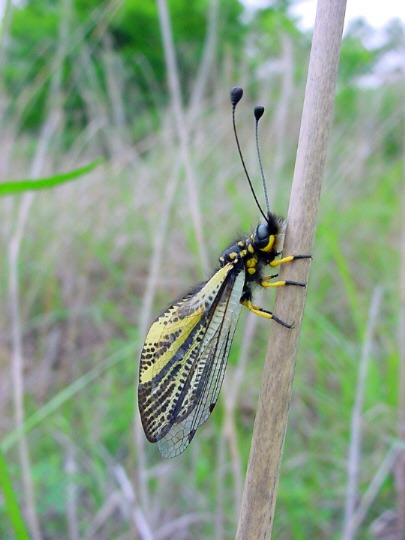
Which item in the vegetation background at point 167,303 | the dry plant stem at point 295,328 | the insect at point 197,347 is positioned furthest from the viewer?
the vegetation background at point 167,303

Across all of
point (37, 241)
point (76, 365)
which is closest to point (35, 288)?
point (76, 365)

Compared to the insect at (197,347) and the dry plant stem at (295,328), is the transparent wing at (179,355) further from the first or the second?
the dry plant stem at (295,328)

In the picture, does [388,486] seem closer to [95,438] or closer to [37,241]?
[95,438]

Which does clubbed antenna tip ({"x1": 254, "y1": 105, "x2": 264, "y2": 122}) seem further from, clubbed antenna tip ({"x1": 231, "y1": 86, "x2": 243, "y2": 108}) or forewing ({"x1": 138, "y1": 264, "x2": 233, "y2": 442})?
forewing ({"x1": 138, "y1": 264, "x2": 233, "y2": 442})

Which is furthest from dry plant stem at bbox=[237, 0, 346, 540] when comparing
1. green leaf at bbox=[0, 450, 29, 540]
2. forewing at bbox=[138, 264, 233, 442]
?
forewing at bbox=[138, 264, 233, 442]

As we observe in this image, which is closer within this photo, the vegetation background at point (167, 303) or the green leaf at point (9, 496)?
the green leaf at point (9, 496)

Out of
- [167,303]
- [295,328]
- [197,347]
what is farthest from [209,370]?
[167,303]

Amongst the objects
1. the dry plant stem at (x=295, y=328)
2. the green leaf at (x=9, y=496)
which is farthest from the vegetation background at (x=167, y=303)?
the dry plant stem at (x=295, y=328)
